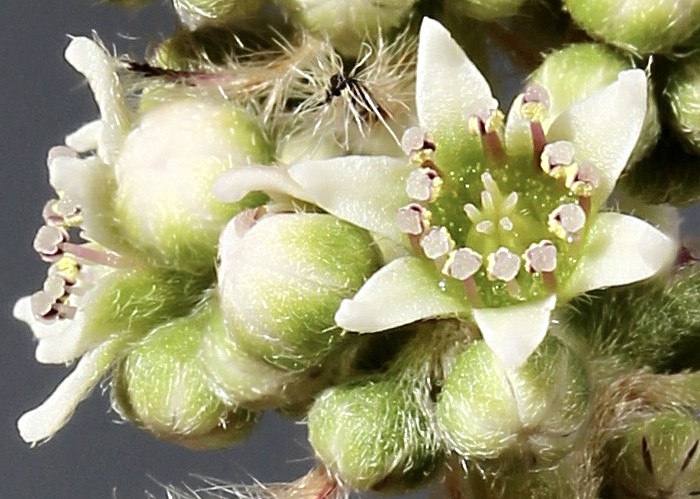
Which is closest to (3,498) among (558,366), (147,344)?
(147,344)

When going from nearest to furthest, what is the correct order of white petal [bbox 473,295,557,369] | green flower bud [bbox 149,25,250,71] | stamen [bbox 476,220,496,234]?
white petal [bbox 473,295,557,369], stamen [bbox 476,220,496,234], green flower bud [bbox 149,25,250,71]

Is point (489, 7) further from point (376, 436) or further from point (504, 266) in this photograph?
point (376, 436)

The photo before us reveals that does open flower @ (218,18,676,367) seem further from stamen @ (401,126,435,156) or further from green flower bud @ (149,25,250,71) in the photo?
green flower bud @ (149,25,250,71)

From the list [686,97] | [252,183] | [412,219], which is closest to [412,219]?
[412,219]

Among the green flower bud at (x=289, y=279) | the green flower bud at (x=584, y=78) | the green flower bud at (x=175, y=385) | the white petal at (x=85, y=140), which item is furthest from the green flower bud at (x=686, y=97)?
the white petal at (x=85, y=140)

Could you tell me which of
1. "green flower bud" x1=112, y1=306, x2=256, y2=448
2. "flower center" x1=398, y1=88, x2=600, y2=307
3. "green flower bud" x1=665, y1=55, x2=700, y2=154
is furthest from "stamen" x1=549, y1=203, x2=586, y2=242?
"green flower bud" x1=112, y1=306, x2=256, y2=448

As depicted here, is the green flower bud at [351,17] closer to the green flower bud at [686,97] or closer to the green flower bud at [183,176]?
the green flower bud at [183,176]

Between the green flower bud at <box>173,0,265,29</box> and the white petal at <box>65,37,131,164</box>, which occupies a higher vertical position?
the green flower bud at <box>173,0,265,29</box>
